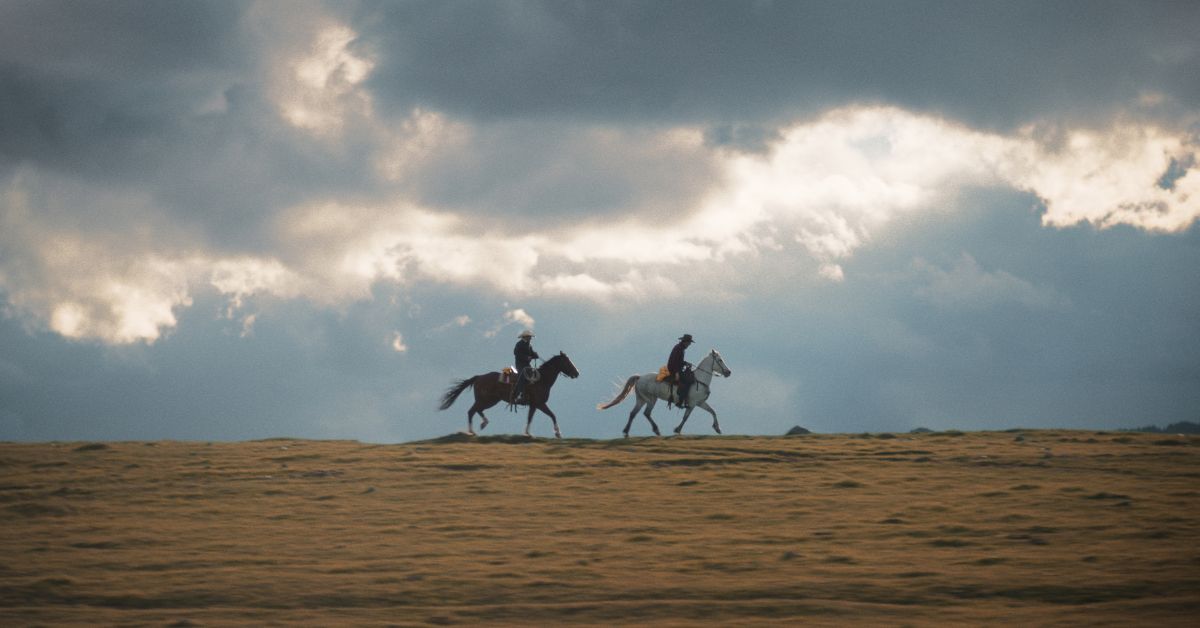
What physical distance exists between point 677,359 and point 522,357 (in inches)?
188

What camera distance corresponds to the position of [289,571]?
15.1 m

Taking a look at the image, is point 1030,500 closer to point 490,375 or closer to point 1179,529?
point 1179,529

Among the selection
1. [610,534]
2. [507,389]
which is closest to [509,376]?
[507,389]

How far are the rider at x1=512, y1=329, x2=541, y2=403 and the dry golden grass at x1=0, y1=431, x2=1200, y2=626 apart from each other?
12.6 ft

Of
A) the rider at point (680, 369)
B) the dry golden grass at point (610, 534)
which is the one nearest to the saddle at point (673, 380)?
the rider at point (680, 369)

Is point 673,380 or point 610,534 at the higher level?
point 673,380

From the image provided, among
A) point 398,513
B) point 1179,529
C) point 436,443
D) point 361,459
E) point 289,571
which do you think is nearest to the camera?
point 289,571

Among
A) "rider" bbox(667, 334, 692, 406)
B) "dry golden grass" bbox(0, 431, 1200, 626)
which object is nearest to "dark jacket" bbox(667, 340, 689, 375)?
"rider" bbox(667, 334, 692, 406)

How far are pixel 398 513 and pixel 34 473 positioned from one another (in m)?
10.5

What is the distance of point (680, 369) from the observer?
31.7 m

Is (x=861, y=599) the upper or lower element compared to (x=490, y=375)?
lower

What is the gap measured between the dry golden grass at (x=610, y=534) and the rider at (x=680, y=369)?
149 inches

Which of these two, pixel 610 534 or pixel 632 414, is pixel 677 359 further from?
pixel 610 534

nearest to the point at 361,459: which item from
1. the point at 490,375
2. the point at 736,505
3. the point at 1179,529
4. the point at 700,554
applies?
the point at 490,375
